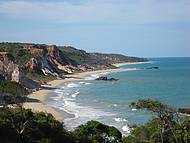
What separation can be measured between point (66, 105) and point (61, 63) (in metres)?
87.3

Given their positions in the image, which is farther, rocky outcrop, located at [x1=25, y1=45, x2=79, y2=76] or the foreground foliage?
rocky outcrop, located at [x1=25, y1=45, x2=79, y2=76]

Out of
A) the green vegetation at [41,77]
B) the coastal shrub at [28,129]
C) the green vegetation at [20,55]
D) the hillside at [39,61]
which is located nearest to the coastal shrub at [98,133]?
the coastal shrub at [28,129]

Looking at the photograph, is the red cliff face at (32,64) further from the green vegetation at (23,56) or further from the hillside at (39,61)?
the green vegetation at (23,56)

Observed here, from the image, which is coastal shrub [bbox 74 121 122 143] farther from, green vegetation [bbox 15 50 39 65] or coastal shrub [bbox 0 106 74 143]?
green vegetation [bbox 15 50 39 65]

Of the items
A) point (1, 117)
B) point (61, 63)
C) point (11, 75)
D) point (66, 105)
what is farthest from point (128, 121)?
point (61, 63)

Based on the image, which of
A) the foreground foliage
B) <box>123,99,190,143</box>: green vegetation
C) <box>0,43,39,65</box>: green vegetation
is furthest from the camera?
<box>0,43,39,65</box>: green vegetation

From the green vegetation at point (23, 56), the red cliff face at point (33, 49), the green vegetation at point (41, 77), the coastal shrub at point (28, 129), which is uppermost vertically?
the red cliff face at point (33, 49)

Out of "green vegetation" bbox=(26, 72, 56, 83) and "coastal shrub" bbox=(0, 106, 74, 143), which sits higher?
"coastal shrub" bbox=(0, 106, 74, 143)

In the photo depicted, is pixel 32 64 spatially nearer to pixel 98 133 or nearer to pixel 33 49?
pixel 33 49

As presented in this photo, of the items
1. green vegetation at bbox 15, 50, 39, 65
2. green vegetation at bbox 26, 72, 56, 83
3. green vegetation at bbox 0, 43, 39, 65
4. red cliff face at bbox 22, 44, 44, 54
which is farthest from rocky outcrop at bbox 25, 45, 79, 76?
green vegetation at bbox 0, 43, 39, 65

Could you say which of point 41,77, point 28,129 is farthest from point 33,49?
point 28,129

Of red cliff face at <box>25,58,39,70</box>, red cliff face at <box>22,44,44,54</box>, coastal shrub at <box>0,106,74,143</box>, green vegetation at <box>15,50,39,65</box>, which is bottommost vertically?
coastal shrub at <box>0,106,74,143</box>

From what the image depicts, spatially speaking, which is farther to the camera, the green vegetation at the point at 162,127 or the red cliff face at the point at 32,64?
the red cliff face at the point at 32,64

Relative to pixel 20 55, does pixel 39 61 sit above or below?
below
